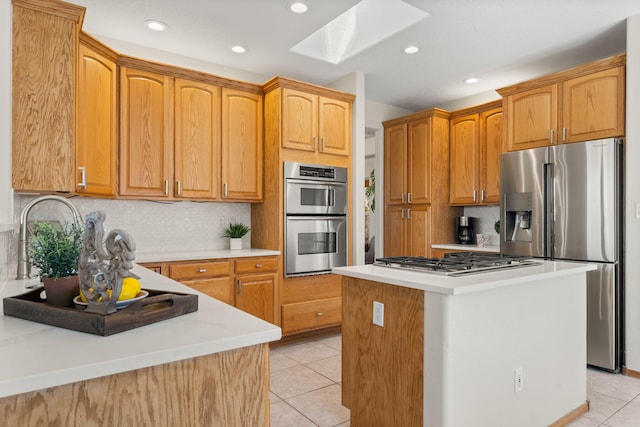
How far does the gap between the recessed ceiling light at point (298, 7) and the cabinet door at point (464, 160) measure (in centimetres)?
255

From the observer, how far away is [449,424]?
5.50ft

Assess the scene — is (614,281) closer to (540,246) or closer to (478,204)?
(540,246)

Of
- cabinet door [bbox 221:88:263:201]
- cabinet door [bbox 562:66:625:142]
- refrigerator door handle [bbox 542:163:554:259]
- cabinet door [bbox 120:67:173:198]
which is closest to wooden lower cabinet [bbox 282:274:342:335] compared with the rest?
cabinet door [bbox 221:88:263:201]

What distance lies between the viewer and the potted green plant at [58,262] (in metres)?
1.13

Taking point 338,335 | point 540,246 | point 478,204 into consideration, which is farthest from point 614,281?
point 338,335

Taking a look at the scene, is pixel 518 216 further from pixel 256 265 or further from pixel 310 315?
pixel 256 265

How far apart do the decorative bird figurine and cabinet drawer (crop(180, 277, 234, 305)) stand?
2.30 metres

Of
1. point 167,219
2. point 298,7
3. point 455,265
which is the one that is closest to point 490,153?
point 298,7

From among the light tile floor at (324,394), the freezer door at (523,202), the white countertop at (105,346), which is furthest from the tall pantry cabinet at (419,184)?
the white countertop at (105,346)

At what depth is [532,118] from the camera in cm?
362

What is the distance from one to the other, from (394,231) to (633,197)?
8.48ft

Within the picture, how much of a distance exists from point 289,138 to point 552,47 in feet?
8.06

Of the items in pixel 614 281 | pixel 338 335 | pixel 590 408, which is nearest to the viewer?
pixel 590 408

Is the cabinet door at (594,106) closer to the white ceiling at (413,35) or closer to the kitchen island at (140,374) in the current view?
the white ceiling at (413,35)
